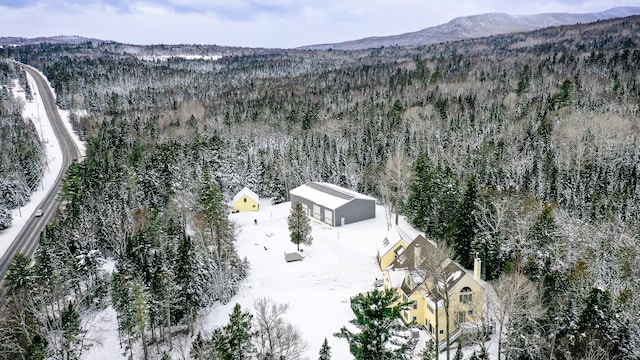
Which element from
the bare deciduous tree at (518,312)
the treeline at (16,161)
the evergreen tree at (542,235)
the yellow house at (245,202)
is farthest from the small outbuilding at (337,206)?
the treeline at (16,161)

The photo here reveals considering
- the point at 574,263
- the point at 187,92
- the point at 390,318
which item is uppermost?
the point at 187,92

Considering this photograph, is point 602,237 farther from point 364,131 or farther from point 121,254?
point 364,131

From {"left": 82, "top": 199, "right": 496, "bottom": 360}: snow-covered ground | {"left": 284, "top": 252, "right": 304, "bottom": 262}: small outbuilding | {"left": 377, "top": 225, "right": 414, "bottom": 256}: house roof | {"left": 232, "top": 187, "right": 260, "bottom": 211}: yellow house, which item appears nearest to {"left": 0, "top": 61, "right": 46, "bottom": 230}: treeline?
{"left": 232, "top": 187, "right": 260, "bottom": 211}: yellow house

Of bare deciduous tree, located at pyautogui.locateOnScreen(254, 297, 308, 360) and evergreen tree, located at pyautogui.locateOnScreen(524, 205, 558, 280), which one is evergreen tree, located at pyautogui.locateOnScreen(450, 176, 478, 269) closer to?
evergreen tree, located at pyautogui.locateOnScreen(524, 205, 558, 280)

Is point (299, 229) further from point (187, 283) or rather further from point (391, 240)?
point (187, 283)

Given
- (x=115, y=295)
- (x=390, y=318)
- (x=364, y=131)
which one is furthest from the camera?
(x=364, y=131)

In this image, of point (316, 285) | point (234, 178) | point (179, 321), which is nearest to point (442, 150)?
point (234, 178)
